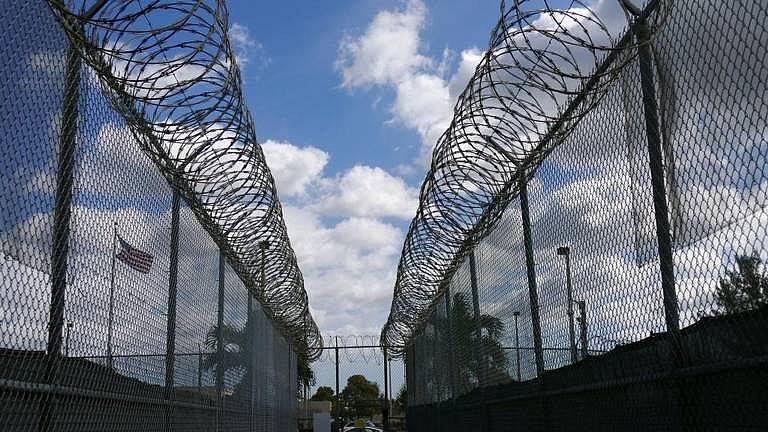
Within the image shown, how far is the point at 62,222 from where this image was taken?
13.7ft

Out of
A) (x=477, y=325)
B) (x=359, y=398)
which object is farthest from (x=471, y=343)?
(x=359, y=398)

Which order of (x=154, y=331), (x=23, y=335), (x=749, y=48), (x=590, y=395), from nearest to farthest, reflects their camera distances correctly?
(x=749, y=48) → (x=23, y=335) → (x=590, y=395) → (x=154, y=331)

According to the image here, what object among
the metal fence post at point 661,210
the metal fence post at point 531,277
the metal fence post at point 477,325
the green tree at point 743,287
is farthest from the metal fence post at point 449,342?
the green tree at point 743,287

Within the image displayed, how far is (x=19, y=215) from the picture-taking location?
3578 mm

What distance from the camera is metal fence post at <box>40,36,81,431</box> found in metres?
3.96

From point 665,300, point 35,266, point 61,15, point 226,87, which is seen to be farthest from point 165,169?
point 665,300

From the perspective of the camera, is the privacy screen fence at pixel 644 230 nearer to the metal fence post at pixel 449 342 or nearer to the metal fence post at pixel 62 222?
the metal fence post at pixel 62 222

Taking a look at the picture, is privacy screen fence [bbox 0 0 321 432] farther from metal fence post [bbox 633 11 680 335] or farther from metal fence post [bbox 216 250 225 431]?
metal fence post [bbox 633 11 680 335]

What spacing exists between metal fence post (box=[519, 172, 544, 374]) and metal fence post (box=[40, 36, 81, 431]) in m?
3.80

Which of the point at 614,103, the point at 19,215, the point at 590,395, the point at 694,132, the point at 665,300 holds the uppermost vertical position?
the point at 614,103

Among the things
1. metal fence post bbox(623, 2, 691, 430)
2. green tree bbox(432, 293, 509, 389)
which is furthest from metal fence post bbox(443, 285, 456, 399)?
metal fence post bbox(623, 2, 691, 430)

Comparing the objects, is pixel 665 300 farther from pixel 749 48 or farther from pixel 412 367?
pixel 412 367

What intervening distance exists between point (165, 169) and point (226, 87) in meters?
1.02

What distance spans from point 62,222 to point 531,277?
4136mm
